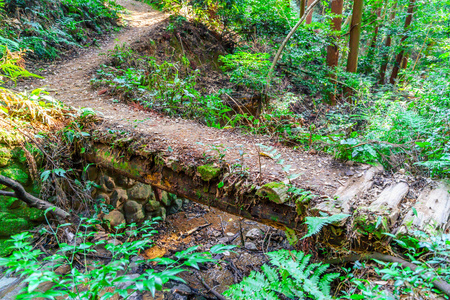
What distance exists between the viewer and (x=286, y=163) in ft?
10.5

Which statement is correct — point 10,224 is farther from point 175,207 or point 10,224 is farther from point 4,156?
point 175,207

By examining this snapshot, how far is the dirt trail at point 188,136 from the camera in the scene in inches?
112

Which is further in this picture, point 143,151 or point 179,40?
point 179,40

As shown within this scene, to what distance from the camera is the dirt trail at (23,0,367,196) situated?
285cm

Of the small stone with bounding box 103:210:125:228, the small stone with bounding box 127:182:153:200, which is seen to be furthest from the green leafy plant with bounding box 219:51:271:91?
the small stone with bounding box 103:210:125:228

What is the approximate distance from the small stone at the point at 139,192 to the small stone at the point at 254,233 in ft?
6.87

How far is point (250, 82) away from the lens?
7066 mm

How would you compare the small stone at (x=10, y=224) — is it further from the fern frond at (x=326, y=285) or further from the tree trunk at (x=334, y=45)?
the tree trunk at (x=334, y=45)

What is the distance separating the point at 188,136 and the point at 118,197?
184cm

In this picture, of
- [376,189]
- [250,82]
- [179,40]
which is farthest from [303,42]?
[376,189]

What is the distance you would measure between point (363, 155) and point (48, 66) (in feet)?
23.4

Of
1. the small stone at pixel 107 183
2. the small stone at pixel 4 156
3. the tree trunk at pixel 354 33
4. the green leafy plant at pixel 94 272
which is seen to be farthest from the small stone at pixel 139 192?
the tree trunk at pixel 354 33

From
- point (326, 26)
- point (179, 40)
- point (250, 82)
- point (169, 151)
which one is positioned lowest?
point (169, 151)

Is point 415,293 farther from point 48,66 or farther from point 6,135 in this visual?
point 48,66
